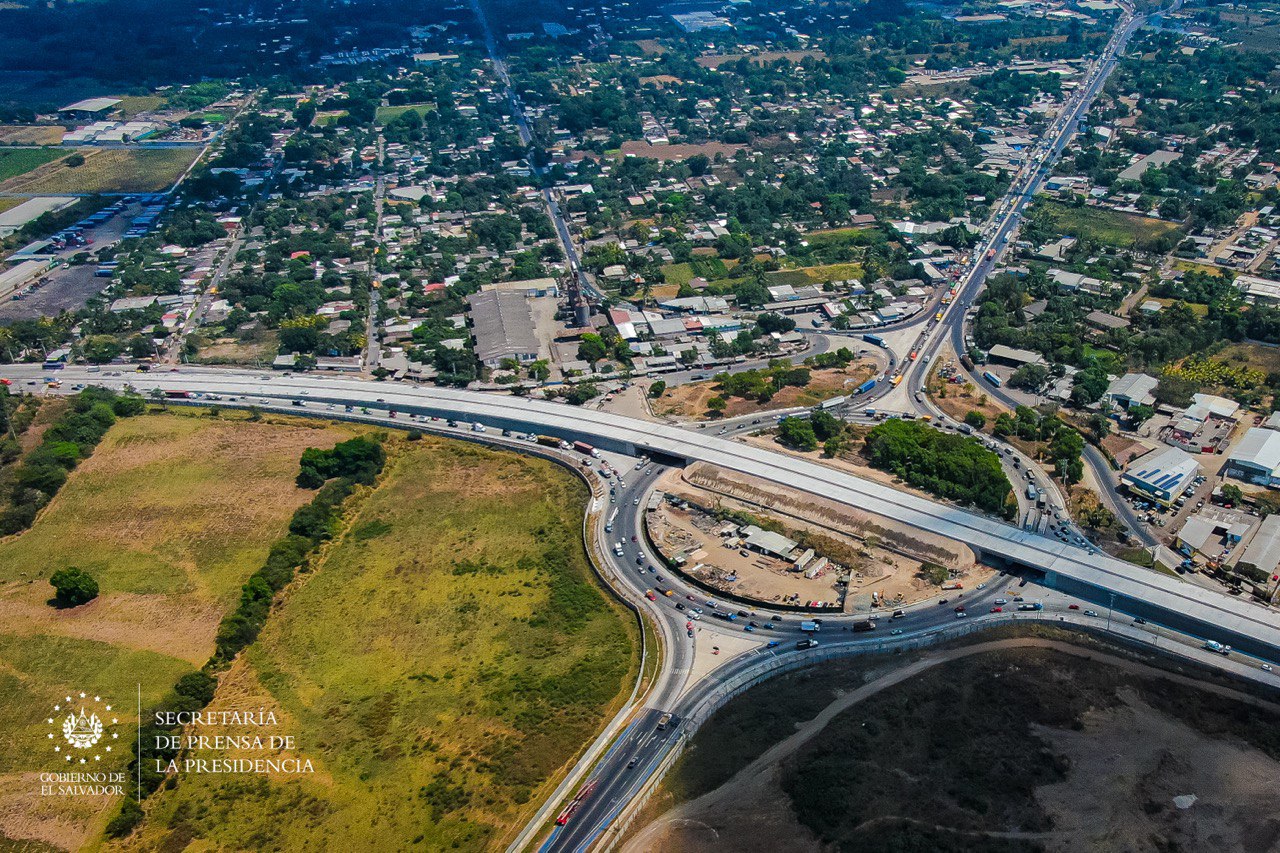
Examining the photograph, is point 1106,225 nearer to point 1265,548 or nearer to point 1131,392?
point 1131,392

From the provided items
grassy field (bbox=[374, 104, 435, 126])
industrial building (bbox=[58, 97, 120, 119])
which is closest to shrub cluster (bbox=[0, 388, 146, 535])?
grassy field (bbox=[374, 104, 435, 126])

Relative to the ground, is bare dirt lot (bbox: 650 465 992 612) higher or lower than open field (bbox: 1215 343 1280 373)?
lower


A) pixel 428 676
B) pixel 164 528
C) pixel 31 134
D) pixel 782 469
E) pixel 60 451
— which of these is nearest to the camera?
pixel 428 676

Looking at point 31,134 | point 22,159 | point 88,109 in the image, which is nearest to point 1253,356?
point 22,159

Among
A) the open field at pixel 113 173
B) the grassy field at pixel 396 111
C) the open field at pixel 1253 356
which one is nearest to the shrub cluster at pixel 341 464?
the open field at pixel 1253 356

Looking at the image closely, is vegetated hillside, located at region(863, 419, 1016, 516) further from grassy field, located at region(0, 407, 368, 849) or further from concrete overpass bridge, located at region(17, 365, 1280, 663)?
grassy field, located at region(0, 407, 368, 849)

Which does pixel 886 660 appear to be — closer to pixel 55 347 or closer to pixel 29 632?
pixel 29 632
